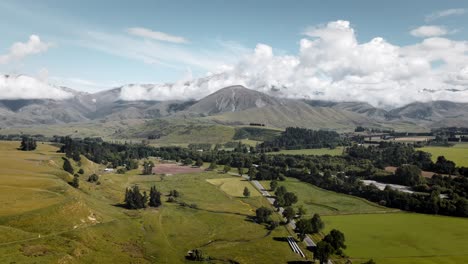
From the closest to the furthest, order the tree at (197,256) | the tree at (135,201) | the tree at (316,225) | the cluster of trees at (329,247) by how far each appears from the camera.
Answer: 1. the cluster of trees at (329,247)
2. the tree at (197,256)
3. the tree at (316,225)
4. the tree at (135,201)

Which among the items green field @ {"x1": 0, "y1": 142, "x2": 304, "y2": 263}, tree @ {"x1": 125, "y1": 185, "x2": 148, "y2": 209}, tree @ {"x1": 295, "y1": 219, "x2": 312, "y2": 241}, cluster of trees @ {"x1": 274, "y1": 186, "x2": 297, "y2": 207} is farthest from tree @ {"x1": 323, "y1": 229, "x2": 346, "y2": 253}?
tree @ {"x1": 125, "y1": 185, "x2": 148, "y2": 209}

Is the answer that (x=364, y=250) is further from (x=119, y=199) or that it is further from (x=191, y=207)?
(x=119, y=199)

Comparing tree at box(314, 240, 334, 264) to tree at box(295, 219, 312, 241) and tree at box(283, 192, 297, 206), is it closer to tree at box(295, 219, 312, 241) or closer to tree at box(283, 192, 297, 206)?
tree at box(295, 219, 312, 241)

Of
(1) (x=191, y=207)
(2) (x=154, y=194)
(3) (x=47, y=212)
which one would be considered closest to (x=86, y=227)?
(3) (x=47, y=212)

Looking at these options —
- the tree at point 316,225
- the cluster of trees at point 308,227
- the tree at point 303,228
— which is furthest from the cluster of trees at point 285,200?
the tree at point 303,228

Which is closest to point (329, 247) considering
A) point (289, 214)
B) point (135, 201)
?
point (289, 214)

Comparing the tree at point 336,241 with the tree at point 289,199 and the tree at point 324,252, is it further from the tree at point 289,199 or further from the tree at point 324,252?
the tree at point 289,199
